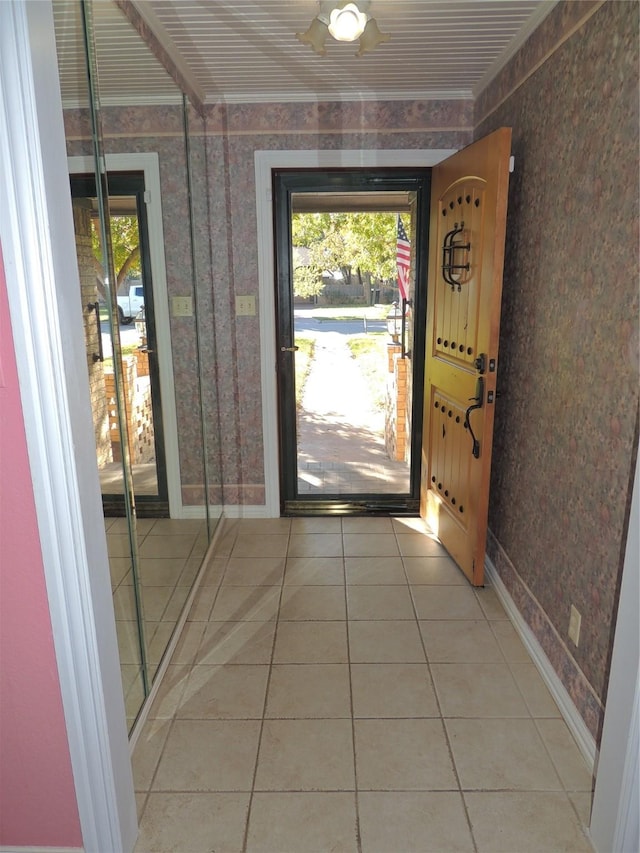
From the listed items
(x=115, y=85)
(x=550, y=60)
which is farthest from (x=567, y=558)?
(x=115, y=85)

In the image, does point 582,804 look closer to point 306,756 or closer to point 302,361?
point 306,756

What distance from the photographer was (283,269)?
3.36 metres

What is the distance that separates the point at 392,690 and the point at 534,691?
0.50 m

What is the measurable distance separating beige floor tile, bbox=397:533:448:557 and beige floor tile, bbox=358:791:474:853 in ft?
4.92

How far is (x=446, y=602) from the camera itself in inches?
104

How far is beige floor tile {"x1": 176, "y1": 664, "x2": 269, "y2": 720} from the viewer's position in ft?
6.52

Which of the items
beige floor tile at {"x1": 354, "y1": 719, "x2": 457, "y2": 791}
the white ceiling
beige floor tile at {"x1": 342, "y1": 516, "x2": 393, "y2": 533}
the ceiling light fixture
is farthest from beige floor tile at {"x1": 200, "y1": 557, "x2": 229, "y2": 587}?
the ceiling light fixture

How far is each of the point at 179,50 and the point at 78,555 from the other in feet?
7.36

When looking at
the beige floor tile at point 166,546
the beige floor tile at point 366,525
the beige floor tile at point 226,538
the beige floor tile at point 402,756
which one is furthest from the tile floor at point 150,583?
the beige floor tile at point 366,525

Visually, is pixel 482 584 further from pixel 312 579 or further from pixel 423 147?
pixel 423 147

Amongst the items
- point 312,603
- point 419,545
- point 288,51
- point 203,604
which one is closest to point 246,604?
point 203,604

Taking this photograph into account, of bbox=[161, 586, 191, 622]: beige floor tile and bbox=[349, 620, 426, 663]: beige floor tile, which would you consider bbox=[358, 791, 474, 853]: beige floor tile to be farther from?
bbox=[161, 586, 191, 622]: beige floor tile

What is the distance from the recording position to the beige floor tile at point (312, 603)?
8.36ft

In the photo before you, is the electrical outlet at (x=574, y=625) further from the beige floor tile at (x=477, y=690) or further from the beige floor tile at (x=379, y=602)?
the beige floor tile at (x=379, y=602)
